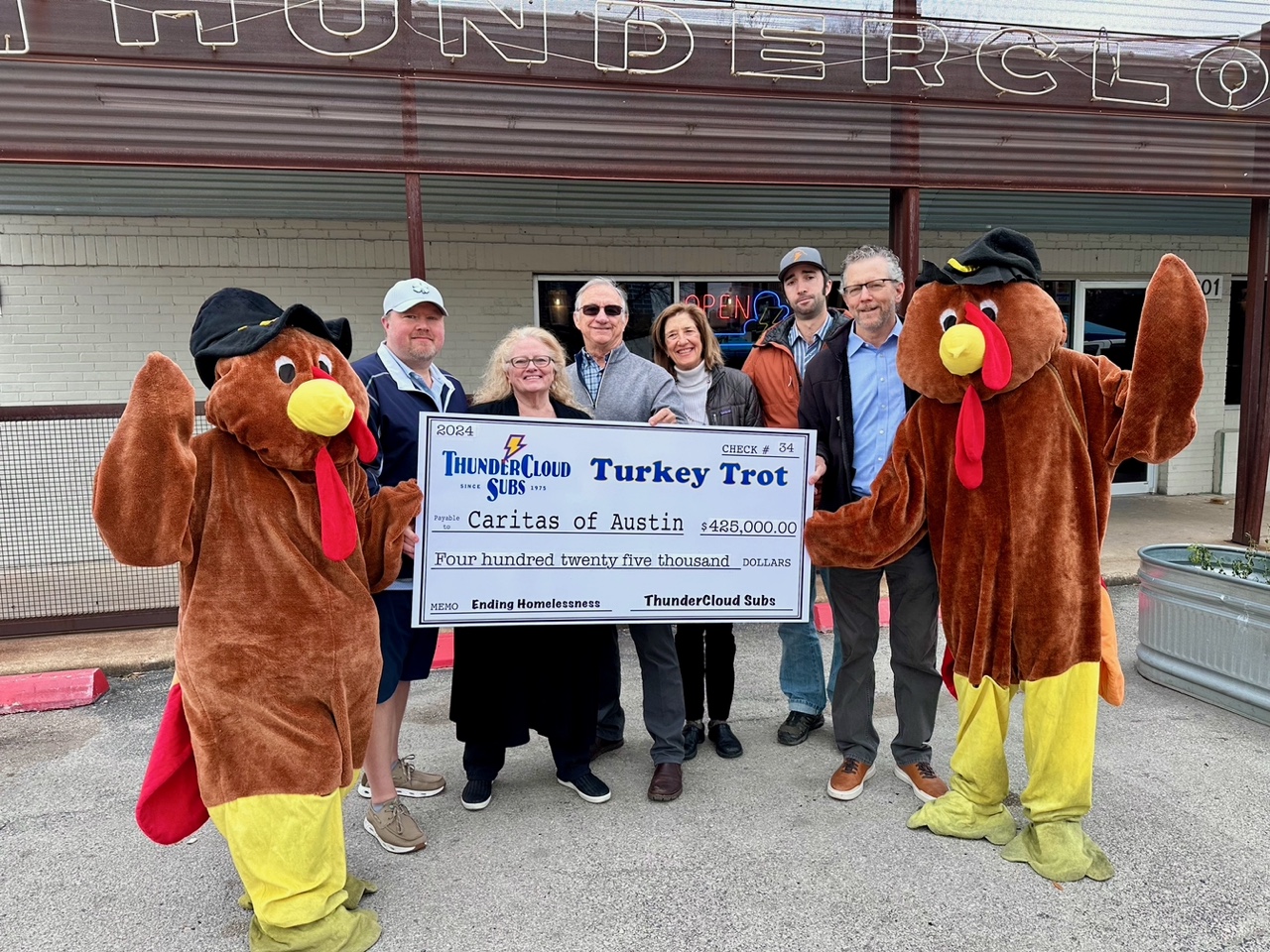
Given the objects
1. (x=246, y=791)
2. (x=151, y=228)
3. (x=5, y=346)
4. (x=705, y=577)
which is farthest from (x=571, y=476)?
(x=5, y=346)

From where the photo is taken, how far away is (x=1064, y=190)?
6195mm

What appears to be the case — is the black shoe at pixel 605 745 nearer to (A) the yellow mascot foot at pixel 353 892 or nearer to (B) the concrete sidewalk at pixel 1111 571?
(A) the yellow mascot foot at pixel 353 892

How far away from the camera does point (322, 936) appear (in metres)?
2.39

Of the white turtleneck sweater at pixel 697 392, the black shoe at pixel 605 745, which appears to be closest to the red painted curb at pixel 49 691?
the black shoe at pixel 605 745

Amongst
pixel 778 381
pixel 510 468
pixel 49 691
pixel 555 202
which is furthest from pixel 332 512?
pixel 555 202

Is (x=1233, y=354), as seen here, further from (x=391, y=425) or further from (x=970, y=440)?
(x=391, y=425)

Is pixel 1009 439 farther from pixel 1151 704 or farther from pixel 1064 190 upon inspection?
pixel 1064 190

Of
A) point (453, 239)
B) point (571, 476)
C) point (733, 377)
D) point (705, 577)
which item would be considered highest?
point (453, 239)

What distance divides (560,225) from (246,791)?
254 inches

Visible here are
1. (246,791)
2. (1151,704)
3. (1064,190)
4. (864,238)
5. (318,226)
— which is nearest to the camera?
(246,791)

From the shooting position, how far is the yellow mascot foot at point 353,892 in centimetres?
262

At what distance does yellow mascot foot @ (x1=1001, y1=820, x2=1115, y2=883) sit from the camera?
8.88 feet

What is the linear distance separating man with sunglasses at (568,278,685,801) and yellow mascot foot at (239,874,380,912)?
1.00 m

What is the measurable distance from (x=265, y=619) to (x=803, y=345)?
275 cm
